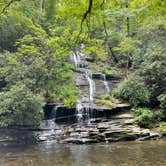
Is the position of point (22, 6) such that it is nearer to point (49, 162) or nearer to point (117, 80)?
point (117, 80)

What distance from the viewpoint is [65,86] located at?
46.6 ft

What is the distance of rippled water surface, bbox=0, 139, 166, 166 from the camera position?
347 inches

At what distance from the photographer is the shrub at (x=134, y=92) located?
15.9 metres

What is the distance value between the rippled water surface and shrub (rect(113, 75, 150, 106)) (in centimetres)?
409

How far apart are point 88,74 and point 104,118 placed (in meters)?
5.46

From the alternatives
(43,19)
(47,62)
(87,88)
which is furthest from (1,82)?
(43,19)

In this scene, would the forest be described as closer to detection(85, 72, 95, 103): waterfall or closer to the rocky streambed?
the rocky streambed

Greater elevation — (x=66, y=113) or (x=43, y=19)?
(x=43, y=19)

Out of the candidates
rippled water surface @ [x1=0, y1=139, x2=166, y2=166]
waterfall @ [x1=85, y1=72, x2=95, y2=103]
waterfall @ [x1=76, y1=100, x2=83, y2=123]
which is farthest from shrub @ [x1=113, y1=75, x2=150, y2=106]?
rippled water surface @ [x1=0, y1=139, x2=166, y2=166]

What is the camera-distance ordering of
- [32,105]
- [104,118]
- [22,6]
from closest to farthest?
[32,105] → [104,118] → [22,6]

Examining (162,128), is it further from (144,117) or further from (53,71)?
(53,71)

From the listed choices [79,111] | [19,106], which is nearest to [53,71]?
[19,106]

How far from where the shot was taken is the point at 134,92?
1619 centimetres

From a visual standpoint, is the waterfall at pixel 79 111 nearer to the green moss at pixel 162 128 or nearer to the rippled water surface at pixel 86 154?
the rippled water surface at pixel 86 154
